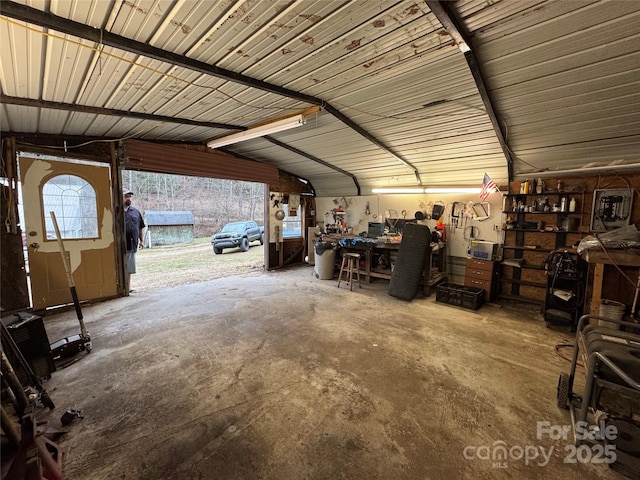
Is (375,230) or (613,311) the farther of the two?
(375,230)

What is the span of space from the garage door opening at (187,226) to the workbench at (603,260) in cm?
616

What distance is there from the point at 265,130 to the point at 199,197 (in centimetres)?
1364

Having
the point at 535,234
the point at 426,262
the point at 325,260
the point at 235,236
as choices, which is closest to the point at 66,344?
the point at 325,260

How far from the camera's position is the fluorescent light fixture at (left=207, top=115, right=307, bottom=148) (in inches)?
145

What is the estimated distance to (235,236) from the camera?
938cm

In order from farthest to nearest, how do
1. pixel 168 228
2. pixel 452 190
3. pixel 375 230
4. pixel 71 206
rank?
1. pixel 168 228
2. pixel 375 230
3. pixel 452 190
4. pixel 71 206

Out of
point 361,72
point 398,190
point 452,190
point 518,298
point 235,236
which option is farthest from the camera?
point 235,236

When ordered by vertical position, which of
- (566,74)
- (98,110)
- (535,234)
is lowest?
(535,234)

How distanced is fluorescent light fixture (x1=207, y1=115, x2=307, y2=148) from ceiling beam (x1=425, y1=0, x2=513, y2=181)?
1.98m

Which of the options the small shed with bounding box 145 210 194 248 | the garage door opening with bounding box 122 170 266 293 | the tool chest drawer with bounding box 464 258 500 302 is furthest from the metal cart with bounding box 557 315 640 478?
the small shed with bounding box 145 210 194 248

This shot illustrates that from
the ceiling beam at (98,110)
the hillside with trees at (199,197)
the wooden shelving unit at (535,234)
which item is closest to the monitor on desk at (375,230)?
the wooden shelving unit at (535,234)

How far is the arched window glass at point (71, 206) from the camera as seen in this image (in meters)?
3.92

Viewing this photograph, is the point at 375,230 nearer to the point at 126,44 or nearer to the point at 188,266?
the point at 188,266

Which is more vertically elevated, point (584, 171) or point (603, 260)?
point (584, 171)
